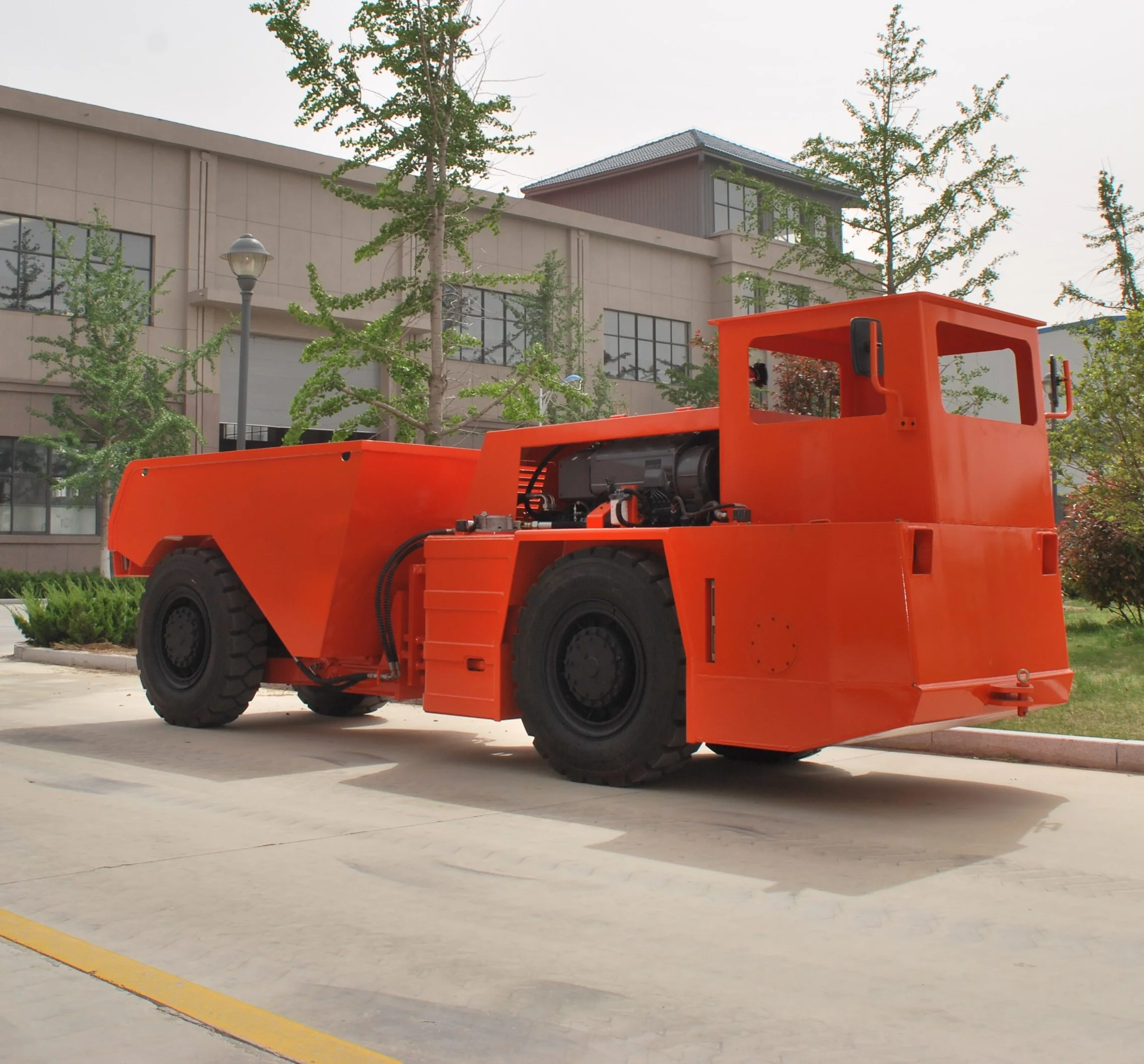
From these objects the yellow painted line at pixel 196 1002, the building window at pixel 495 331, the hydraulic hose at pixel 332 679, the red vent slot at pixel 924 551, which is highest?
the building window at pixel 495 331

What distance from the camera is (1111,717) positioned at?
9.10m

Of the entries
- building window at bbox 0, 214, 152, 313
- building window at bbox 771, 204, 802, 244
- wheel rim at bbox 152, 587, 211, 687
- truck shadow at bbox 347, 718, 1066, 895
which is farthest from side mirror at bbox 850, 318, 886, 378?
building window at bbox 0, 214, 152, 313

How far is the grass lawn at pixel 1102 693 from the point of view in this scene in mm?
8867

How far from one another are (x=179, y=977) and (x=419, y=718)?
7.36m

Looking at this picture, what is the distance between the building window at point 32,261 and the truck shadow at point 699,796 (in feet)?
84.7

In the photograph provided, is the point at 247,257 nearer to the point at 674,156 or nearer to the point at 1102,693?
the point at 1102,693

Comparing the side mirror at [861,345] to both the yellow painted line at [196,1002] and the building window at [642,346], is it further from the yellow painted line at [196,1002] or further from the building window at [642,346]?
the building window at [642,346]

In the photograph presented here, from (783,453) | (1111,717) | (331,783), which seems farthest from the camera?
(1111,717)

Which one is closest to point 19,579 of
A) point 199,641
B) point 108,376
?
point 108,376

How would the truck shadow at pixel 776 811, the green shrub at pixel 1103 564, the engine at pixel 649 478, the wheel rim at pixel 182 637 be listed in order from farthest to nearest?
the green shrub at pixel 1103 564
the wheel rim at pixel 182 637
the engine at pixel 649 478
the truck shadow at pixel 776 811

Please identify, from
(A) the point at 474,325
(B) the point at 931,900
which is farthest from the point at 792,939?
(A) the point at 474,325

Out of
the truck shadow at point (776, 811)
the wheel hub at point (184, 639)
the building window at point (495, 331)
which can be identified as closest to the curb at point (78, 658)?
the wheel hub at point (184, 639)

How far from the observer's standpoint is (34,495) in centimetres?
3481

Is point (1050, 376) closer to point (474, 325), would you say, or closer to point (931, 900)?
point (931, 900)
